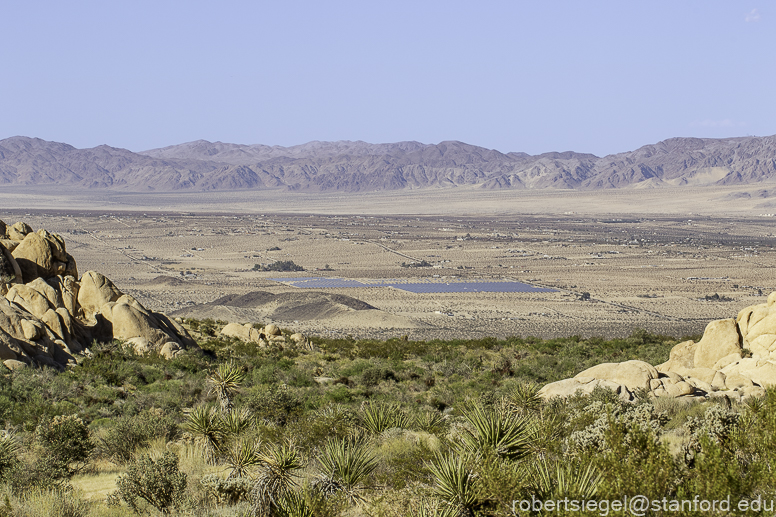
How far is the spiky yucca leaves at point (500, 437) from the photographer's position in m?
7.52

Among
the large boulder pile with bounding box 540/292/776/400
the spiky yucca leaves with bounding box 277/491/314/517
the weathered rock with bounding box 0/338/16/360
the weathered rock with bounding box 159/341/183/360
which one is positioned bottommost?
the weathered rock with bounding box 159/341/183/360

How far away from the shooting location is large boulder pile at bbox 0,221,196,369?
17.7 meters

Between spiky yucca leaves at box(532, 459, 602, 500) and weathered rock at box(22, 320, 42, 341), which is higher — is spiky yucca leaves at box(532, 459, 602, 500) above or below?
above

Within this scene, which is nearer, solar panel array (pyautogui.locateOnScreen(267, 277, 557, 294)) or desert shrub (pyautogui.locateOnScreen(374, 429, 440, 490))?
desert shrub (pyautogui.locateOnScreen(374, 429, 440, 490))

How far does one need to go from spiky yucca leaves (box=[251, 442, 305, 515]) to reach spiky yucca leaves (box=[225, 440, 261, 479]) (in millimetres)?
606

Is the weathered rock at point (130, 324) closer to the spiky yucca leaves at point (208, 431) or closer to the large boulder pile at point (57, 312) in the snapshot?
the large boulder pile at point (57, 312)

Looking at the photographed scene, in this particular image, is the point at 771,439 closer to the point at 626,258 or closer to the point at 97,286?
the point at 97,286

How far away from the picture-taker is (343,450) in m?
7.56

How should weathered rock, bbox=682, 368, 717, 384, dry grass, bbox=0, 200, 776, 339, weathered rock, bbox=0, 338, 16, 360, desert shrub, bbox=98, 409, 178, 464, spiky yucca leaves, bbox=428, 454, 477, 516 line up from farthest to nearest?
dry grass, bbox=0, 200, 776, 339, weathered rock, bbox=0, 338, 16, 360, weathered rock, bbox=682, 368, 717, 384, desert shrub, bbox=98, 409, 178, 464, spiky yucca leaves, bbox=428, 454, 477, 516

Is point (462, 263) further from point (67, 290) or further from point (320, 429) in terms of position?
point (320, 429)

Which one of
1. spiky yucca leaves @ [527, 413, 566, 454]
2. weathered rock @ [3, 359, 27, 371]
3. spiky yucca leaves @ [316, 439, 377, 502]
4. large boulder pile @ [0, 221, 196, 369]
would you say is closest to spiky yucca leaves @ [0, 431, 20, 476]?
spiky yucca leaves @ [316, 439, 377, 502]

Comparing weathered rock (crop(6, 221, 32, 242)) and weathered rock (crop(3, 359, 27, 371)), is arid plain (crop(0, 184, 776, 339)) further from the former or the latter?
weathered rock (crop(3, 359, 27, 371))

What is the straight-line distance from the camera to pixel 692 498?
580 cm

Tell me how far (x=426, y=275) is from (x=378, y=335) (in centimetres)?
2768
